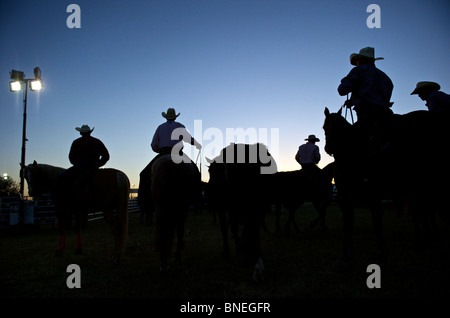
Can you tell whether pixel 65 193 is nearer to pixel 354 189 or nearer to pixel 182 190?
pixel 182 190

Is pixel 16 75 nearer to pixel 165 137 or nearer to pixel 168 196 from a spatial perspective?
pixel 165 137

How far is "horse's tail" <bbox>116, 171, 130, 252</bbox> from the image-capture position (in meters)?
5.34

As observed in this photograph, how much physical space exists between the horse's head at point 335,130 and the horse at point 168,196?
2.60 meters

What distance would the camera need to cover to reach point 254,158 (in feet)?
13.8

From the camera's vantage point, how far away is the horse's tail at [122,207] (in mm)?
5340

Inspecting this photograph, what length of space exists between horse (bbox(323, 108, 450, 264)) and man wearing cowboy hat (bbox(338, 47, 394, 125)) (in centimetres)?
27

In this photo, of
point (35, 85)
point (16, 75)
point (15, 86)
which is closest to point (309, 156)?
point (35, 85)

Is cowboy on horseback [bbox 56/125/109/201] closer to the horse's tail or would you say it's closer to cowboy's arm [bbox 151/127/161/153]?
the horse's tail

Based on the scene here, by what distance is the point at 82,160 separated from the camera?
6.02 metres

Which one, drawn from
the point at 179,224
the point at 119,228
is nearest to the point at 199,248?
the point at 179,224

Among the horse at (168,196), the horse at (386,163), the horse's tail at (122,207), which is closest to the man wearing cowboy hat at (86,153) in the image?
the horse's tail at (122,207)

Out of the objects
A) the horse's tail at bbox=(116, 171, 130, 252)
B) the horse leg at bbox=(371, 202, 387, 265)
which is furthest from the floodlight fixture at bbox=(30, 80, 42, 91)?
the horse leg at bbox=(371, 202, 387, 265)
